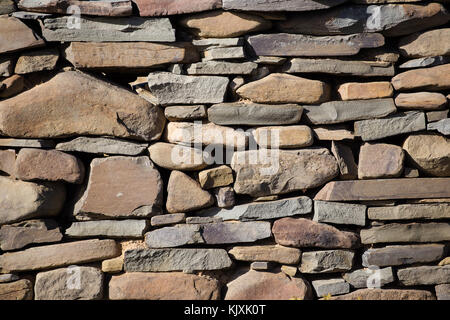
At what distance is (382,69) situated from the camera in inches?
105

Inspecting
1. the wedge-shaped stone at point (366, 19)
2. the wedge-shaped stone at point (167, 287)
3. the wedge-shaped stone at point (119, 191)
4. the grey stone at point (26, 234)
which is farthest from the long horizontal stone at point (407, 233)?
the grey stone at point (26, 234)

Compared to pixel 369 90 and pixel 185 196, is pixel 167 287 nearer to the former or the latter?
pixel 185 196

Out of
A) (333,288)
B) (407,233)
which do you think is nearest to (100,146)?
(333,288)

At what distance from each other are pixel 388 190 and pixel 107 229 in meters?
1.56

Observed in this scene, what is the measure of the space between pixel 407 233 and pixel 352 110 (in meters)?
0.74

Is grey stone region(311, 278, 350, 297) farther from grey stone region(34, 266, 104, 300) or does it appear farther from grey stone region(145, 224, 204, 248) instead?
grey stone region(34, 266, 104, 300)

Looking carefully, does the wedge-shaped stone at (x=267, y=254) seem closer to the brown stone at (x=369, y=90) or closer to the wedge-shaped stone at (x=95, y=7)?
the brown stone at (x=369, y=90)

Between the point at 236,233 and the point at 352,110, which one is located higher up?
the point at 352,110

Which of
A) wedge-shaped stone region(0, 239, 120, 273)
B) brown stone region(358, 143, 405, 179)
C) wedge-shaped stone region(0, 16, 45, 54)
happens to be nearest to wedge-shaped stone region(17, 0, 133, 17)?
wedge-shaped stone region(0, 16, 45, 54)

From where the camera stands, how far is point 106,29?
2609 mm

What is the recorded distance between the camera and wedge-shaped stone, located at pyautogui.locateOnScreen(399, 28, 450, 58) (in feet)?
8.68

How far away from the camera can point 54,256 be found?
260 cm

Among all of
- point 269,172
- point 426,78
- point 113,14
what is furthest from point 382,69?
point 113,14

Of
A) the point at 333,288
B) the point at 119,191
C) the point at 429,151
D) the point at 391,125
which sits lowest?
the point at 333,288
